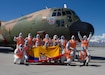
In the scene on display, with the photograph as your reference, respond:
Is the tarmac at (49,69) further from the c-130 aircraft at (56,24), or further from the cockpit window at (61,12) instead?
the cockpit window at (61,12)

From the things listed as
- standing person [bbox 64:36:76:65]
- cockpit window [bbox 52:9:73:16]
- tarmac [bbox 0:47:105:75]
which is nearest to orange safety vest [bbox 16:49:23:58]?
tarmac [bbox 0:47:105:75]

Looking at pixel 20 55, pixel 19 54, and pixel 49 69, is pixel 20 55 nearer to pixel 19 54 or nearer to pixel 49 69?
pixel 19 54

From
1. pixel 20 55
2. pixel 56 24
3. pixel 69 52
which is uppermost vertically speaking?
pixel 56 24

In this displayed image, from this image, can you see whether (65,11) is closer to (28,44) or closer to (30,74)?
(28,44)

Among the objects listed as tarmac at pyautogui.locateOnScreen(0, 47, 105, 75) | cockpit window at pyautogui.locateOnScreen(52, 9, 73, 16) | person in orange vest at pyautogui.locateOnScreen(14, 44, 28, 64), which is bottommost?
tarmac at pyautogui.locateOnScreen(0, 47, 105, 75)

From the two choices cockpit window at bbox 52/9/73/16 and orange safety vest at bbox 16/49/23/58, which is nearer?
orange safety vest at bbox 16/49/23/58

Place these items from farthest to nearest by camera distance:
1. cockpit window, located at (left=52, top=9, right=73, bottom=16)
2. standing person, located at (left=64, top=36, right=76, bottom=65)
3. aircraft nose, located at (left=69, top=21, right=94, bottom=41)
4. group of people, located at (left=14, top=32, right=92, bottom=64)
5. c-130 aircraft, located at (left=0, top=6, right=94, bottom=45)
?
1. cockpit window, located at (left=52, top=9, right=73, bottom=16)
2. c-130 aircraft, located at (left=0, top=6, right=94, bottom=45)
3. aircraft nose, located at (left=69, top=21, right=94, bottom=41)
4. group of people, located at (left=14, top=32, right=92, bottom=64)
5. standing person, located at (left=64, top=36, right=76, bottom=65)

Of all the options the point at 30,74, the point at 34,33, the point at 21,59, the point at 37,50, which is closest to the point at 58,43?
the point at 37,50

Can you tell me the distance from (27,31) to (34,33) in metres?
1.15

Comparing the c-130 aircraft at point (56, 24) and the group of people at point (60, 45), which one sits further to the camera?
the c-130 aircraft at point (56, 24)

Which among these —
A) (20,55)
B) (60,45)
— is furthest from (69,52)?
(20,55)

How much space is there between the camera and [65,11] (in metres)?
19.0

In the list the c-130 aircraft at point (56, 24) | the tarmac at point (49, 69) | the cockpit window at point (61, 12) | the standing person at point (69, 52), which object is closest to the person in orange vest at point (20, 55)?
the tarmac at point (49, 69)

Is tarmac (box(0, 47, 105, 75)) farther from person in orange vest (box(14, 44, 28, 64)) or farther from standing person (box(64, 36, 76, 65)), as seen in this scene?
person in orange vest (box(14, 44, 28, 64))
